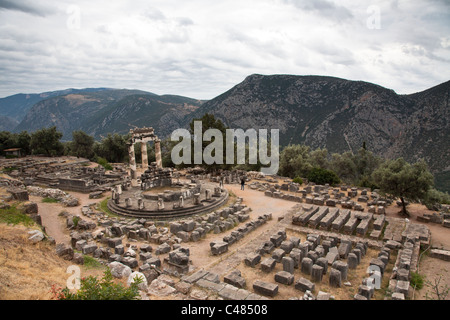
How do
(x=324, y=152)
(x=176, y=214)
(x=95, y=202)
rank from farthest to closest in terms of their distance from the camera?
(x=324, y=152) → (x=95, y=202) → (x=176, y=214)

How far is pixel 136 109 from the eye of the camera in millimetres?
138750

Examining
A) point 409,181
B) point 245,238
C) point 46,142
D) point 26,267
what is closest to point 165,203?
point 245,238

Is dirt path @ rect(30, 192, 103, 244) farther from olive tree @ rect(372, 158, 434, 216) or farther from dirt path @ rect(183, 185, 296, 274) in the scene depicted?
olive tree @ rect(372, 158, 434, 216)

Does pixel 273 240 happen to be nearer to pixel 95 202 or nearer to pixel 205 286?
pixel 205 286

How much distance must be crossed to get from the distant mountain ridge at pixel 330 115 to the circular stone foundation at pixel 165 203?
4288cm

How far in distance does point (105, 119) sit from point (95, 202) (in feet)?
427

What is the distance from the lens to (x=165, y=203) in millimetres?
21641

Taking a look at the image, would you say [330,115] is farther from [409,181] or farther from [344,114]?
[409,181]

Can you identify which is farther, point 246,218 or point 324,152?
point 324,152

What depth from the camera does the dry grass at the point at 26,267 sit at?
302 inches

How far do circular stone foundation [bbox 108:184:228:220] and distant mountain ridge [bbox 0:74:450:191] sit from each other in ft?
141

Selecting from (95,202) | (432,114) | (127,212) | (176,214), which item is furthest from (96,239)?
(432,114)

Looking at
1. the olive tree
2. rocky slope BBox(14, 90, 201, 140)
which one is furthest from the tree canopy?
the olive tree

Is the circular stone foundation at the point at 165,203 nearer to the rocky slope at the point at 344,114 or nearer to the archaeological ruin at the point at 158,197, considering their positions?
the archaeological ruin at the point at 158,197
